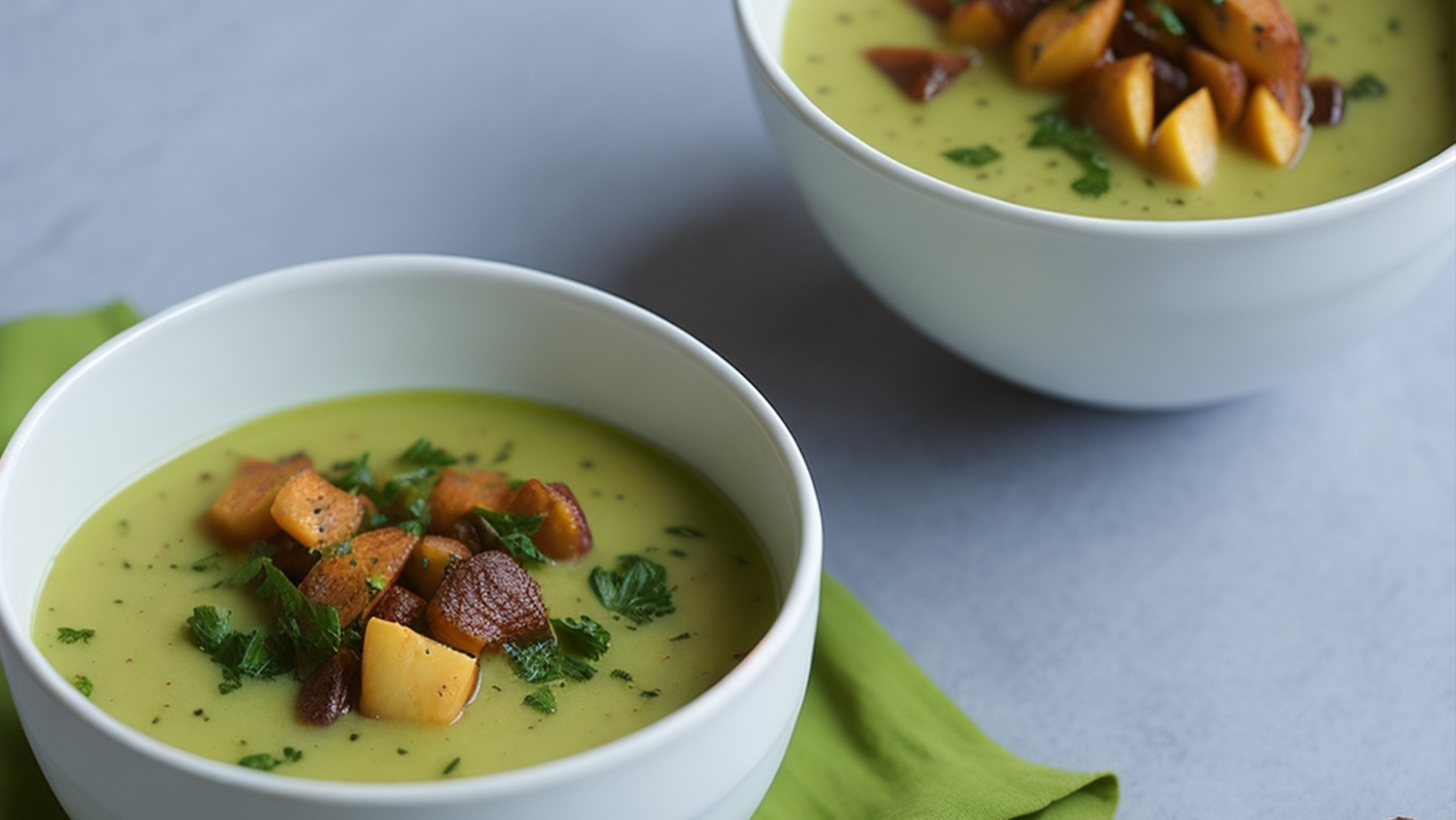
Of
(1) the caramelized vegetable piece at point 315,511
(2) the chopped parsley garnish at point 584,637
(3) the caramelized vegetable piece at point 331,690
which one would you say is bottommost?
(2) the chopped parsley garnish at point 584,637

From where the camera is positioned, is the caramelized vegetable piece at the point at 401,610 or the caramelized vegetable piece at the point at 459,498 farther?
the caramelized vegetable piece at the point at 459,498

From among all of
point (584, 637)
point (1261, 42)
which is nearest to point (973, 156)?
point (1261, 42)

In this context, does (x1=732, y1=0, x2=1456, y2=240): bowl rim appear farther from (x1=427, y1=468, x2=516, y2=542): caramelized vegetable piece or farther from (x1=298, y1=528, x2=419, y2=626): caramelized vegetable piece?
(x1=298, y1=528, x2=419, y2=626): caramelized vegetable piece

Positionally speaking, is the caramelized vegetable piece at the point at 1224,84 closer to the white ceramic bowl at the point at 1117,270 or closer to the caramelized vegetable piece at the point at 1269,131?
the caramelized vegetable piece at the point at 1269,131

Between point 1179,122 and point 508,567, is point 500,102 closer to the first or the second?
point 1179,122

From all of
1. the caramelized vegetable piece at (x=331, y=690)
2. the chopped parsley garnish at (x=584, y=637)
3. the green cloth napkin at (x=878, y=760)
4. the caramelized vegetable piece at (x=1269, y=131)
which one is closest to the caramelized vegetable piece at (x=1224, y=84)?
the caramelized vegetable piece at (x=1269, y=131)

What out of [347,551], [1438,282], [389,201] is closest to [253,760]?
[347,551]
